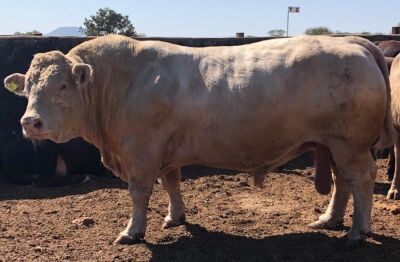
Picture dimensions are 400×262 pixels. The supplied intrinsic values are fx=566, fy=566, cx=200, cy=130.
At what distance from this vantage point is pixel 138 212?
537 centimetres

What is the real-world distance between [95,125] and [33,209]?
71.1 inches

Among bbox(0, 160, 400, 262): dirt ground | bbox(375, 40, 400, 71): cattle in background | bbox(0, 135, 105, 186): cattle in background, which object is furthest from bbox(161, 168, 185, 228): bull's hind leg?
bbox(375, 40, 400, 71): cattle in background

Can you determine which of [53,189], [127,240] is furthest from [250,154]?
[53,189]

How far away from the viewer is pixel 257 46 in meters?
5.31

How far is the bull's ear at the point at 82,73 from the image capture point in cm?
499

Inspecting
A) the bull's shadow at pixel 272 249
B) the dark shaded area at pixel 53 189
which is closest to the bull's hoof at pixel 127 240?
the bull's shadow at pixel 272 249

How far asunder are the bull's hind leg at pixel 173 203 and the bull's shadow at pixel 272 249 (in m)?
→ 0.38

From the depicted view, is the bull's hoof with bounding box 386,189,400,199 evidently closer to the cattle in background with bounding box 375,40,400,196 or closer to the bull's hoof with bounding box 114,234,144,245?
the cattle in background with bounding box 375,40,400,196

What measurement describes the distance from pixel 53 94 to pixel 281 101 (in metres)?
2.00

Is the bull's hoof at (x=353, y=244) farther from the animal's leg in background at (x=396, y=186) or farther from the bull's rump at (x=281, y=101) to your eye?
the animal's leg in background at (x=396, y=186)

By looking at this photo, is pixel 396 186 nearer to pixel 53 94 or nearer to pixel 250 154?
pixel 250 154

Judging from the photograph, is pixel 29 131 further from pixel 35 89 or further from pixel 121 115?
pixel 121 115

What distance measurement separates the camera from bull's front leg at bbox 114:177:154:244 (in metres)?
5.31

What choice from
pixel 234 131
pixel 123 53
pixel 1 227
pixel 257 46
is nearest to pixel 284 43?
pixel 257 46
